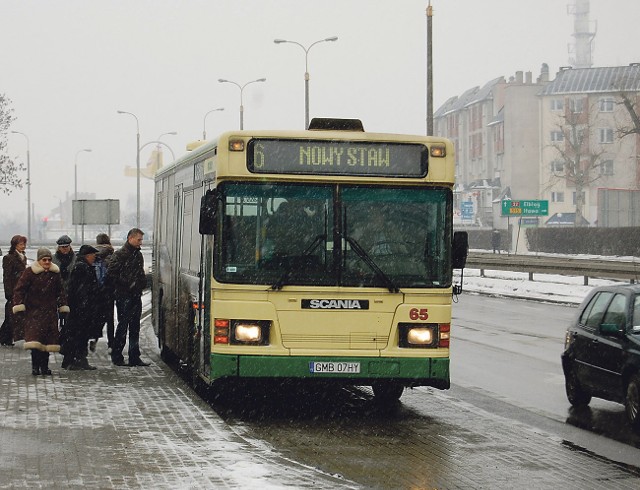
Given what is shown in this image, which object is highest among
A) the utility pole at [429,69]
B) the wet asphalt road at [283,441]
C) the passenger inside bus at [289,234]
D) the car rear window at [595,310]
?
the utility pole at [429,69]

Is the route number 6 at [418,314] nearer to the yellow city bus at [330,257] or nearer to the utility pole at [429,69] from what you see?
the yellow city bus at [330,257]

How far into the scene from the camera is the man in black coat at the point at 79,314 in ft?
→ 51.9

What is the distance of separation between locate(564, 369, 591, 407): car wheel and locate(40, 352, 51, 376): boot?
20.2 ft

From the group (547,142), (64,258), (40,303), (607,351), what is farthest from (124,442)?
(547,142)

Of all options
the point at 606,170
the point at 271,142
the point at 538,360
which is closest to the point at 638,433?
the point at 271,142

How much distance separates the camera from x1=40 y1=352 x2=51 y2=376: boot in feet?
48.4

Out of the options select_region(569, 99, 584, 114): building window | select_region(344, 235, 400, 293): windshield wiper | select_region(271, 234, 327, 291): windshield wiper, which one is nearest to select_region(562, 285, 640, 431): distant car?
select_region(344, 235, 400, 293): windshield wiper

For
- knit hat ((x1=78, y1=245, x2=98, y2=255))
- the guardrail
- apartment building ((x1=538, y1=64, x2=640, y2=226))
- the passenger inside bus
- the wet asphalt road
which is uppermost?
apartment building ((x1=538, y1=64, x2=640, y2=226))

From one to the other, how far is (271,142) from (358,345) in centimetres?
208

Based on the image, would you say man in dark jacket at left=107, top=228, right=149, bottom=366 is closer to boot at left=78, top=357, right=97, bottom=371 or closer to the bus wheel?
boot at left=78, top=357, right=97, bottom=371

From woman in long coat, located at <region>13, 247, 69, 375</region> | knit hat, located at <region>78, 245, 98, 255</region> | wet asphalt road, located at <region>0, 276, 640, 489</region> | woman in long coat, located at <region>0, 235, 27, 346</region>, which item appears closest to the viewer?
wet asphalt road, located at <region>0, 276, 640, 489</region>


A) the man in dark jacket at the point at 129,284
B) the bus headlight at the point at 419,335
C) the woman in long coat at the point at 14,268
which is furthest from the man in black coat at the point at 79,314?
the bus headlight at the point at 419,335

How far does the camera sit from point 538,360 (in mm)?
17938

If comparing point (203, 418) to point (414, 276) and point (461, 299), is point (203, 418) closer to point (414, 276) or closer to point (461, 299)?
point (414, 276)
